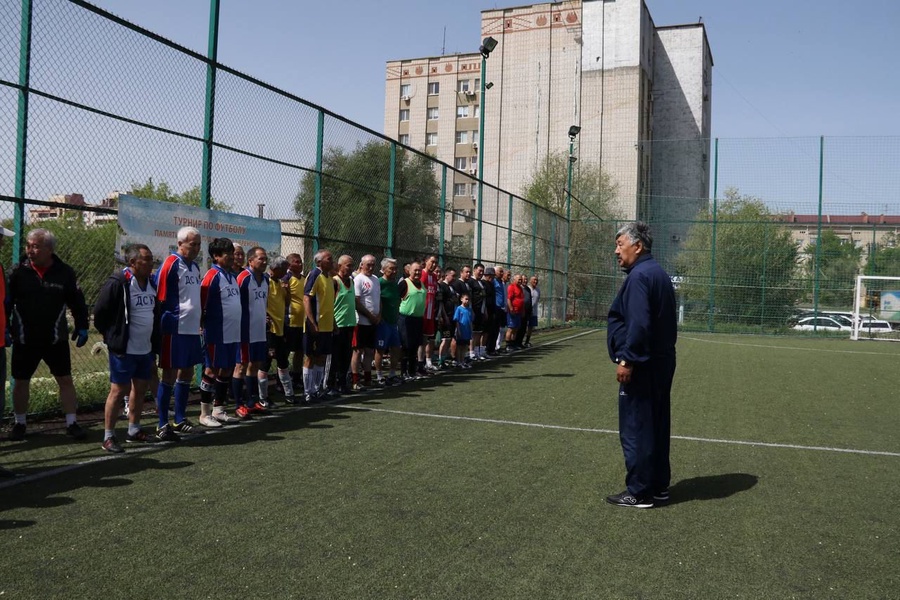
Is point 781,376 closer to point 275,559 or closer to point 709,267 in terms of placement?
point 275,559

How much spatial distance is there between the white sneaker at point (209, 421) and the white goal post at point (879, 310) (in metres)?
26.2

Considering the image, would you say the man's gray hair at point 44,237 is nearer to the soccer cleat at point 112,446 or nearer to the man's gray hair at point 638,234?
the soccer cleat at point 112,446

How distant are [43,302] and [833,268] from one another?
27.7 m

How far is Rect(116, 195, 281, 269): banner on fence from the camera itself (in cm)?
746

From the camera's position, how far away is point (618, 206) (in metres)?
46.9

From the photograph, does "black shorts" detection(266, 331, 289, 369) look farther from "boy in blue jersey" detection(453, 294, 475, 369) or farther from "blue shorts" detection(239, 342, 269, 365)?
"boy in blue jersey" detection(453, 294, 475, 369)

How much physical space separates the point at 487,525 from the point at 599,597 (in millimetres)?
1094

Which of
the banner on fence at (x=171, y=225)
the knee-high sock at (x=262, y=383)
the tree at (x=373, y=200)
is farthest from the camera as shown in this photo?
the tree at (x=373, y=200)

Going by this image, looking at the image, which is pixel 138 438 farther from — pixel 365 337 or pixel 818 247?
pixel 818 247

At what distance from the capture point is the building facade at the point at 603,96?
49.4 m

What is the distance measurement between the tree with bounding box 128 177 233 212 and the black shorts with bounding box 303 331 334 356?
1811mm

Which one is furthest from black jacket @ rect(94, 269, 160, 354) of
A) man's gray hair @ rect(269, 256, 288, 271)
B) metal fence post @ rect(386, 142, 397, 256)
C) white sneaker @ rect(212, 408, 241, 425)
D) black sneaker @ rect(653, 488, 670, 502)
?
metal fence post @ rect(386, 142, 397, 256)

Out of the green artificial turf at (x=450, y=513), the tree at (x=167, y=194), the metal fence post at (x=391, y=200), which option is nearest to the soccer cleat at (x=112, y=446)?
the green artificial turf at (x=450, y=513)

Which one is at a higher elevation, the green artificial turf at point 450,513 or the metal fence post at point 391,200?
the metal fence post at point 391,200
